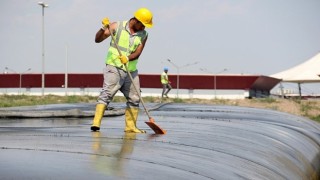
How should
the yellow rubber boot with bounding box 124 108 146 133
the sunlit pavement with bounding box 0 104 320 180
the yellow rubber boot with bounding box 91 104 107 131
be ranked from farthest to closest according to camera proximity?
the yellow rubber boot with bounding box 124 108 146 133
the yellow rubber boot with bounding box 91 104 107 131
the sunlit pavement with bounding box 0 104 320 180

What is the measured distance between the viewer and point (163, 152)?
5.53m

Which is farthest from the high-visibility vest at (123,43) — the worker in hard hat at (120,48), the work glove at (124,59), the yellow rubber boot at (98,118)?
the yellow rubber boot at (98,118)

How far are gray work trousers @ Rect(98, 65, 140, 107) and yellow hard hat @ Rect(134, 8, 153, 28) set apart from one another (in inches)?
21.3

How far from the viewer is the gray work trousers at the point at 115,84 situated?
7539 millimetres

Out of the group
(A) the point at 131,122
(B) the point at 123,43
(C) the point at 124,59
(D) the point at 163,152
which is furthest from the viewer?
(A) the point at 131,122

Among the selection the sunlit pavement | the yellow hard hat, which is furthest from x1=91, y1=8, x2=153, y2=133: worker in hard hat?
the sunlit pavement

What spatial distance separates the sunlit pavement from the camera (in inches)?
167

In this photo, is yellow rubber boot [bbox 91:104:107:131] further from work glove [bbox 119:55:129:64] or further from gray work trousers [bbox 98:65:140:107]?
work glove [bbox 119:55:129:64]

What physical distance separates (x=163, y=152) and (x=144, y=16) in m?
2.18

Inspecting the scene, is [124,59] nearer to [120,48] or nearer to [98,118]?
[120,48]

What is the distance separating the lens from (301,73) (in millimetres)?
65000

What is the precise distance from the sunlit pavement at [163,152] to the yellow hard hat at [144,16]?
1.09 m

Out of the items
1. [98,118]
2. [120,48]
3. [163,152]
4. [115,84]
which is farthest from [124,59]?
[163,152]

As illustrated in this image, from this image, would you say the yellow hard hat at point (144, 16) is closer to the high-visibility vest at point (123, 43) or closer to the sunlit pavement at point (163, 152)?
the high-visibility vest at point (123, 43)
